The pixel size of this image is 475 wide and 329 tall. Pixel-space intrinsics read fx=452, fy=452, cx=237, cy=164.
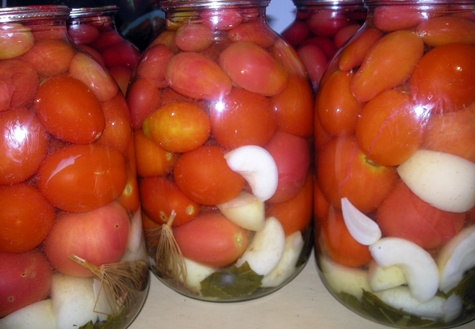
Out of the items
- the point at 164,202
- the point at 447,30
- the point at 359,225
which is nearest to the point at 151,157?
the point at 164,202

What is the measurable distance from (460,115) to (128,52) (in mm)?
512

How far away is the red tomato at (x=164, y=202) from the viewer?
0.55 meters

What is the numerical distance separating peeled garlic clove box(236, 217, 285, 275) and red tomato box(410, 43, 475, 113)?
22 centimetres

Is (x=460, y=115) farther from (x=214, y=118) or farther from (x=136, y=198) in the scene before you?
(x=136, y=198)

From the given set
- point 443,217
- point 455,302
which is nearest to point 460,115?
point 443,217

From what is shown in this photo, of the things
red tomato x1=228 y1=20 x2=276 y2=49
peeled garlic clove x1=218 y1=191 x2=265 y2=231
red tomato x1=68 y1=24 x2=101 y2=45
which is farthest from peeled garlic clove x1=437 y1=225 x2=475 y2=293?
red tomato x1=68 y1=24 x2=101 y2=45

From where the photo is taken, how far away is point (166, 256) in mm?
589

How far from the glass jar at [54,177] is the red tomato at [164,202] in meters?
0.06

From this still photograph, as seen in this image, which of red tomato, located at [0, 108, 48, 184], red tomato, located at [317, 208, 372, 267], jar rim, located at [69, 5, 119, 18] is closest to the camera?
red tomato, located at [0, 108, 48, 184]

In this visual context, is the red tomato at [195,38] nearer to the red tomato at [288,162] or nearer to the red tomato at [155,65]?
the red tomato at [155,65]

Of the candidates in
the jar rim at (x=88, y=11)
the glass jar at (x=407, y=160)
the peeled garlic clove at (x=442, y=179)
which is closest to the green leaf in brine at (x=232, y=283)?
the glass jar at (x=407, y=160)

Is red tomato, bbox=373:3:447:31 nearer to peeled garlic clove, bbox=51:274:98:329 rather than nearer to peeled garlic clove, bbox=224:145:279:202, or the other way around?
peeled garlic clove, bbox=224:145:279:202

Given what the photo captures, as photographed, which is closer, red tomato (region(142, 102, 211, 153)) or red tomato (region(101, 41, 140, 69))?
red tomato (region(142, 102, 211, 153))

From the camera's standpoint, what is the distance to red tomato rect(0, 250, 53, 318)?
46 cm
